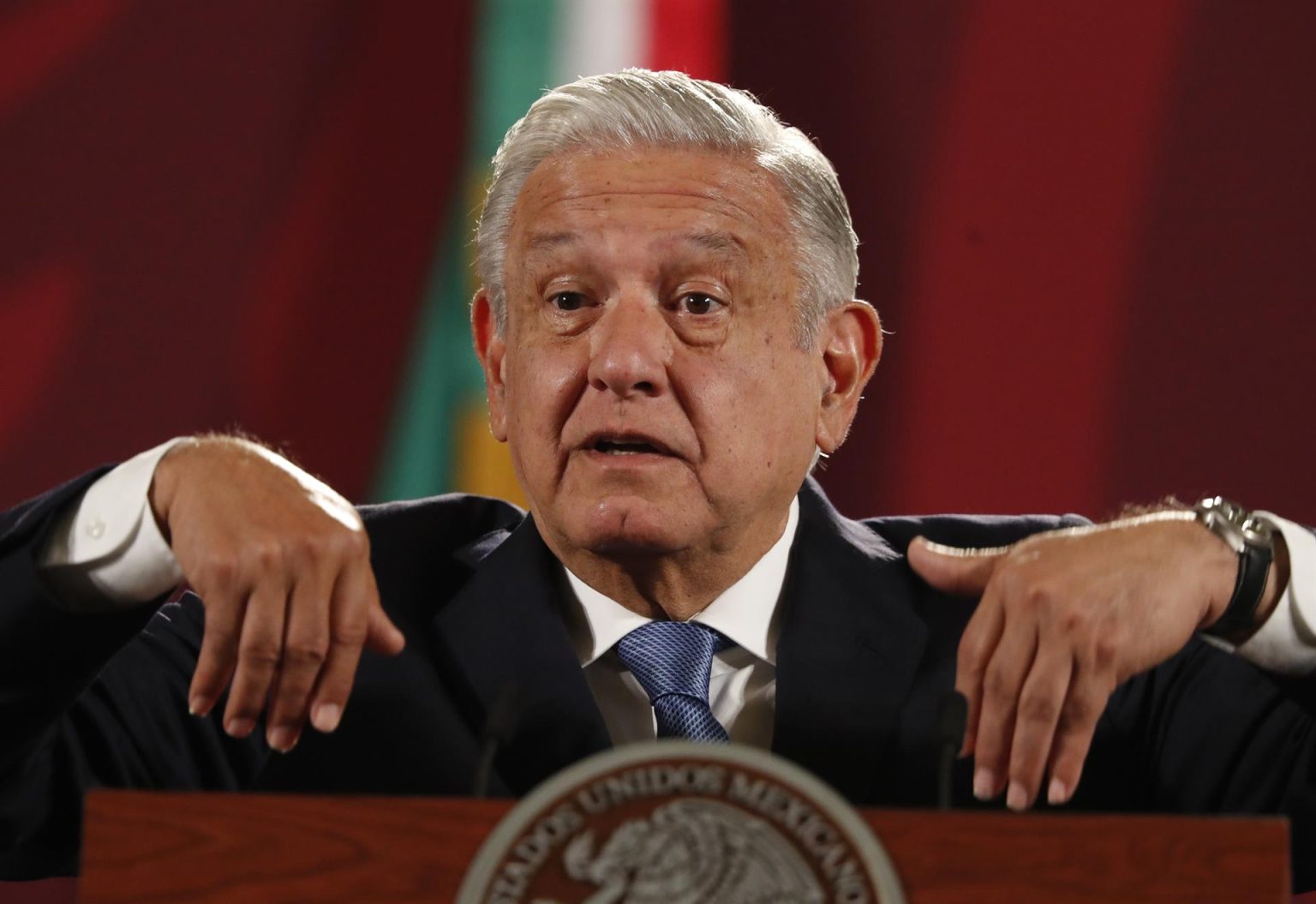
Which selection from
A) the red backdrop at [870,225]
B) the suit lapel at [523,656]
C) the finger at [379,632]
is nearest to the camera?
the finger at [379,632]

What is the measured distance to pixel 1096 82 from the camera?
2.38 m

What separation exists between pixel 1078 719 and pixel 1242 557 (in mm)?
206

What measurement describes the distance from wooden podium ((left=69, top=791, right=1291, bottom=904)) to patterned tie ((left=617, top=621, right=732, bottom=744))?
0.57 m

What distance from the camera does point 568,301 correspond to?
158 cm

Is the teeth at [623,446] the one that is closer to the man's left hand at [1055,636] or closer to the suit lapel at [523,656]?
the suit lapel at [523,656]

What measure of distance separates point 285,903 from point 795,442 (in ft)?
2.81

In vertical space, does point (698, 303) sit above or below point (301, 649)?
above

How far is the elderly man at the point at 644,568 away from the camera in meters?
1.22

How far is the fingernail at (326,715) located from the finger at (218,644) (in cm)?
7

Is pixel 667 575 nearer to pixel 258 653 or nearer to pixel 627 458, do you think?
pixel 627 458

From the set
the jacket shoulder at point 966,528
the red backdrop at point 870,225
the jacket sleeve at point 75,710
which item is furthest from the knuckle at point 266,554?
the red backdrop at point 870,225

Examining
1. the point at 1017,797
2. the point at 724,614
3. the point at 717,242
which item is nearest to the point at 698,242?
the point at 717,242

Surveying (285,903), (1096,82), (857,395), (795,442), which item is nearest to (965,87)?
(1096,82)

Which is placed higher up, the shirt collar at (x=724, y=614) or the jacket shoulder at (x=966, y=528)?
→ the jacket shoulder at (x=966, y=528)
